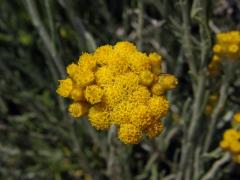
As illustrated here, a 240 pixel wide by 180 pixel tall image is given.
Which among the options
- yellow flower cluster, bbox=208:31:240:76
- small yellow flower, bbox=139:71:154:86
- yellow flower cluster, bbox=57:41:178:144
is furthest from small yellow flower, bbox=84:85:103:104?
yellow flower cluster, bbox=208:31:240:76

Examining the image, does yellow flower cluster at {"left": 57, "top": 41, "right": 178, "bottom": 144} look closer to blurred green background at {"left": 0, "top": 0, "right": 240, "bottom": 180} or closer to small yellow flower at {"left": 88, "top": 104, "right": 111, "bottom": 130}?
small yellow flower at {"left": 88, "top": 104, "right": 111, "bottom": 130}

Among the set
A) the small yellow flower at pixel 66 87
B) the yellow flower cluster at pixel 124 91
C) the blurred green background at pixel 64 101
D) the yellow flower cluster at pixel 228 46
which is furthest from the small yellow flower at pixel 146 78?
the blurred green background at pixel 64 101

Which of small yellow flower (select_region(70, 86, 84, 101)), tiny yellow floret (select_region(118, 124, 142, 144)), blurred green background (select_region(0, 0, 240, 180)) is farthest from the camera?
blurred green background (select_region(0, 0, 240, 180))

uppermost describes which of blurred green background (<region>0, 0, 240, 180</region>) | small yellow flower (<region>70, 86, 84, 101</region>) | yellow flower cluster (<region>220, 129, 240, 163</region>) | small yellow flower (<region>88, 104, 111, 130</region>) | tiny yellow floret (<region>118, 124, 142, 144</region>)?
blurred green background (<region>0, 0, 240, 180</region>)

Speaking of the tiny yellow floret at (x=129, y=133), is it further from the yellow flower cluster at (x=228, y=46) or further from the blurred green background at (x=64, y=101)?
the blurred green background at (x=64, y=101)

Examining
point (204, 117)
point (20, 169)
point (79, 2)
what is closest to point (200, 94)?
point (204, 117)

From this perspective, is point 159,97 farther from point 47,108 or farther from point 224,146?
point 47,108

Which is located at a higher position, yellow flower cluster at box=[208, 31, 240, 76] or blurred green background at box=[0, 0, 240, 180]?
blurred green background at box=[0, 0, 240, 180]
